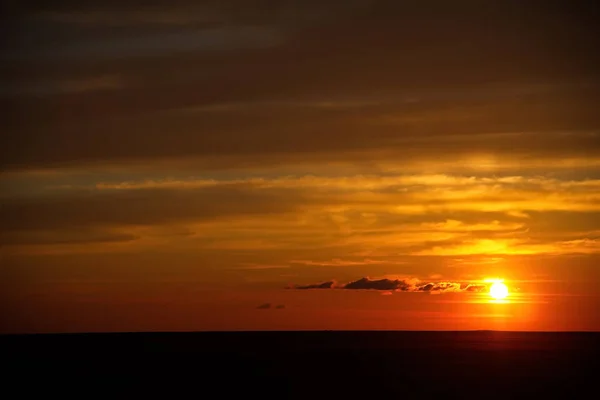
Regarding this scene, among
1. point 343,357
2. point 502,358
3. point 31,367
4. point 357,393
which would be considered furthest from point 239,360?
point 357,393

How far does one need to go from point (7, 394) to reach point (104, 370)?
15.2 meters

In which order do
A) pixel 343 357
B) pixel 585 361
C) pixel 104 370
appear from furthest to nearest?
pixel 343 357 < pixel 585 361 < pixel 104 370

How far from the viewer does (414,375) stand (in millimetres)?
59594

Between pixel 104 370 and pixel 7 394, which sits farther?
pixel 104 370

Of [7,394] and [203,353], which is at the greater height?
[203,353]

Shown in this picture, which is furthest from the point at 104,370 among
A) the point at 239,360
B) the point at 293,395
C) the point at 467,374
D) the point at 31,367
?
the point at 467,374

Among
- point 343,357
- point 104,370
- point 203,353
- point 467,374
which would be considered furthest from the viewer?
point 203,353

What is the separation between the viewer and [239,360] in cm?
7394

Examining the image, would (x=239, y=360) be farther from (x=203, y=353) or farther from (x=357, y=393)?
(x=357, y=393)

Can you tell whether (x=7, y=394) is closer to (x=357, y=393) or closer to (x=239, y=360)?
(x=357, y=393)

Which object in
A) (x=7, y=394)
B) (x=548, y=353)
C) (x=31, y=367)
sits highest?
(x=548, y=353)

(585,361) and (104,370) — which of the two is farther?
(585,361)

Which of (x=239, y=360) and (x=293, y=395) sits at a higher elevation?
(x=239, y=360)

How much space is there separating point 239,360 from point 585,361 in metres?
27.9
